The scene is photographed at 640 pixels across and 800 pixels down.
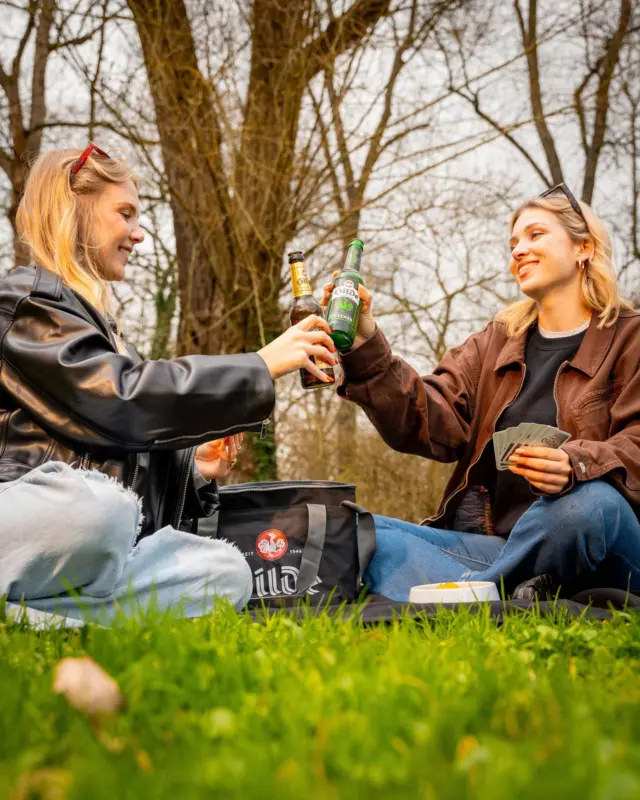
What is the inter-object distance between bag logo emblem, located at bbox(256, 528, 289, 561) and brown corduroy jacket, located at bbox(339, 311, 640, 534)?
2.25ft

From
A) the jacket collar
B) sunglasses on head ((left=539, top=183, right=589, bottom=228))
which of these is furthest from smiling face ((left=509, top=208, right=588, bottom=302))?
the jacket collar

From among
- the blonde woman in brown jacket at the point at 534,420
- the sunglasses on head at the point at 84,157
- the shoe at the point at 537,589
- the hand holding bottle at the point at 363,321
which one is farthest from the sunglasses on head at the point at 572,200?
the sunglasses on head at the point at 84,157

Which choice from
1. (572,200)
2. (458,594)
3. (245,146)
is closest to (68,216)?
(458,594)

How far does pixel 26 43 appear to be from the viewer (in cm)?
764

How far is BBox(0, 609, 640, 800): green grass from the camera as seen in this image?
957mm

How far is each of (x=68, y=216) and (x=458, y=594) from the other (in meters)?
1.90

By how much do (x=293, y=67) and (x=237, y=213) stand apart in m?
1.19

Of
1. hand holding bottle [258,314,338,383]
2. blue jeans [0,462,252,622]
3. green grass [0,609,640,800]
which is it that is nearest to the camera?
green grass [0,609,640,800]

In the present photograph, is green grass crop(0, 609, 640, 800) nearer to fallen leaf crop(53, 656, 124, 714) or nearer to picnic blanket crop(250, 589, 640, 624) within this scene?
fallen leaf crop(53, 656, 124, 714)

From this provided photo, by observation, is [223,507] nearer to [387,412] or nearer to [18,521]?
[387,412]

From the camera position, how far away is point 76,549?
2.33m

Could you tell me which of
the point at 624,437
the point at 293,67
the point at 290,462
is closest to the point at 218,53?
the point at 293,67

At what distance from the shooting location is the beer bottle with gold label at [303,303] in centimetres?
301

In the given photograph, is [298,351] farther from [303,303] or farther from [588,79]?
[588,79]
